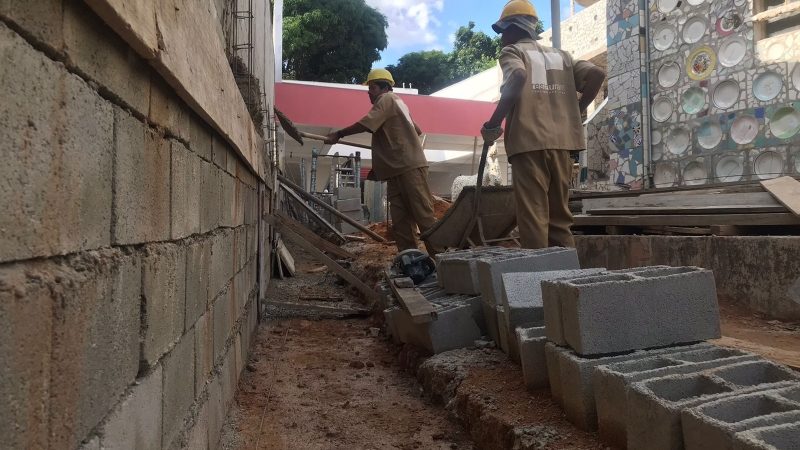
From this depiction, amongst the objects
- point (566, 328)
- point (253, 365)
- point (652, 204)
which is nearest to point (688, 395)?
point (566, 328)

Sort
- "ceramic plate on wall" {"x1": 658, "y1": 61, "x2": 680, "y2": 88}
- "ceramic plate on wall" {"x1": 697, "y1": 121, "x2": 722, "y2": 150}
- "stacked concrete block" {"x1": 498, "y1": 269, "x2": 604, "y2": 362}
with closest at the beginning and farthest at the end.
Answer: "stacked concrete block" {"x1": 498, "y1": 269, "x2": 604, "y2": 362} < "ceramic plate on wall" {"x1": 697, "y1": 121, "x2": 722, "y2": 150} < "ceramic plate on wall" {"x1": 658, "y1": 61, "x2": 680, "y2": 88}

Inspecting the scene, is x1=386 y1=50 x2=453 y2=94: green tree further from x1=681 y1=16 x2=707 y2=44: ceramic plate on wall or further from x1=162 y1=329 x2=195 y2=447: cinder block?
x1=162 y1=329 x2=195 y2=447: cinder block

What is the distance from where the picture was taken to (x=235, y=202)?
127 inches

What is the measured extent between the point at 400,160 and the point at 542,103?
1912 millimetres

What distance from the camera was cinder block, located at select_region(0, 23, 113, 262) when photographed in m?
0.79

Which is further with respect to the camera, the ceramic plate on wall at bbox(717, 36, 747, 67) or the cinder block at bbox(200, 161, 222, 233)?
the ceramic plate on wall at bbox(717, 36, 747, 67)

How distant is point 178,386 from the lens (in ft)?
5.94

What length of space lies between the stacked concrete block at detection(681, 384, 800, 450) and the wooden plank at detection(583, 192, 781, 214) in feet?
10.2

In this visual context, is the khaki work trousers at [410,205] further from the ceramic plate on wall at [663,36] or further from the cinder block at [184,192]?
the ceramic plate on wall at [663,36]

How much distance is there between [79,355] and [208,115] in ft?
3.70

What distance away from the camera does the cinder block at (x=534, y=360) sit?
7.75 feet

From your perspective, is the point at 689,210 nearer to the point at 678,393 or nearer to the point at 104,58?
the point at 678,393

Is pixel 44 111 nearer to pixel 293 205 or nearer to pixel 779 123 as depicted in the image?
pixel 779 123

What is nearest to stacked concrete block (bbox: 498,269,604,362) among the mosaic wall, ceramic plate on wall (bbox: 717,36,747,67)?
the mosaic wall
